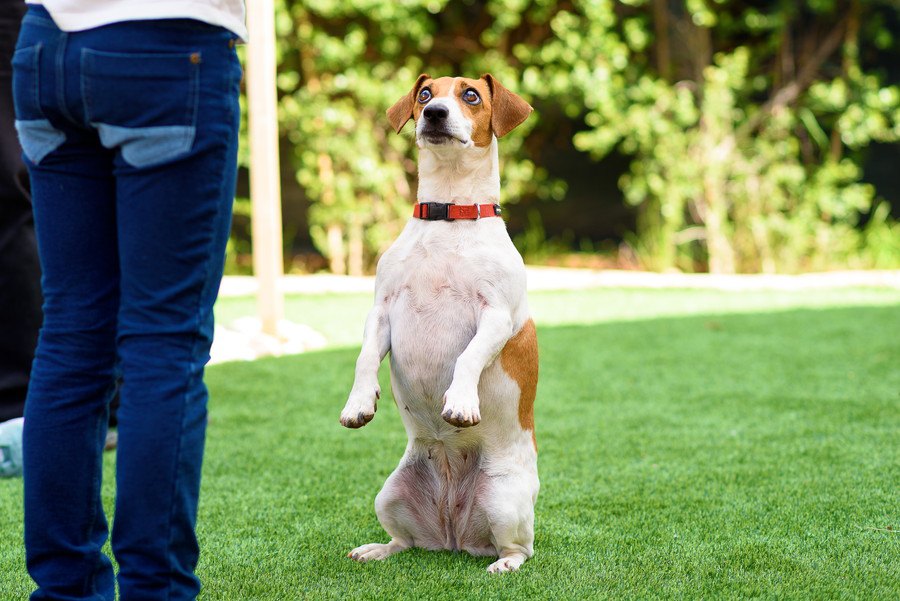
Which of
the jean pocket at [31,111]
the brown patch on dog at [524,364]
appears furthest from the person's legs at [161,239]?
the brown patch on dog at [524,364]

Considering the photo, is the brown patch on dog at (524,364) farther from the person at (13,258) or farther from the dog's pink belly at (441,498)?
the person at (13,258)

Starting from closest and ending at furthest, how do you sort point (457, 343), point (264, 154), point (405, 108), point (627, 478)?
point (457, 343), point (405, 108), point (627, 478), point (264, 154)

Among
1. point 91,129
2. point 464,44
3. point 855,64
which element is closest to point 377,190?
point 464,44

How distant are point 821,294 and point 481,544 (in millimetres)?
6140

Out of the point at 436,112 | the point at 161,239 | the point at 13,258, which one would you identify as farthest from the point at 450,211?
the point at 13,258

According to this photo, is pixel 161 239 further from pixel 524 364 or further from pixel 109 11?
pixel 524 364

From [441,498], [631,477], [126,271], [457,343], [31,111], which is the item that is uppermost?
[31,111]

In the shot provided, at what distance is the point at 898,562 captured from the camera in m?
2.42

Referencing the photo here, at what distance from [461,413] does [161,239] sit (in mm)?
854

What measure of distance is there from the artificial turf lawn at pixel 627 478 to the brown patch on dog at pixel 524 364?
363mm

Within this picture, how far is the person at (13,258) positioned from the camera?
3359 mm

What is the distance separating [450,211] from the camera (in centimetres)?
253

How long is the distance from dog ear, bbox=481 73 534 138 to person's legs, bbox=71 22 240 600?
1.01 m

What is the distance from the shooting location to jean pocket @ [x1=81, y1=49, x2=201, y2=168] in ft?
5.35
